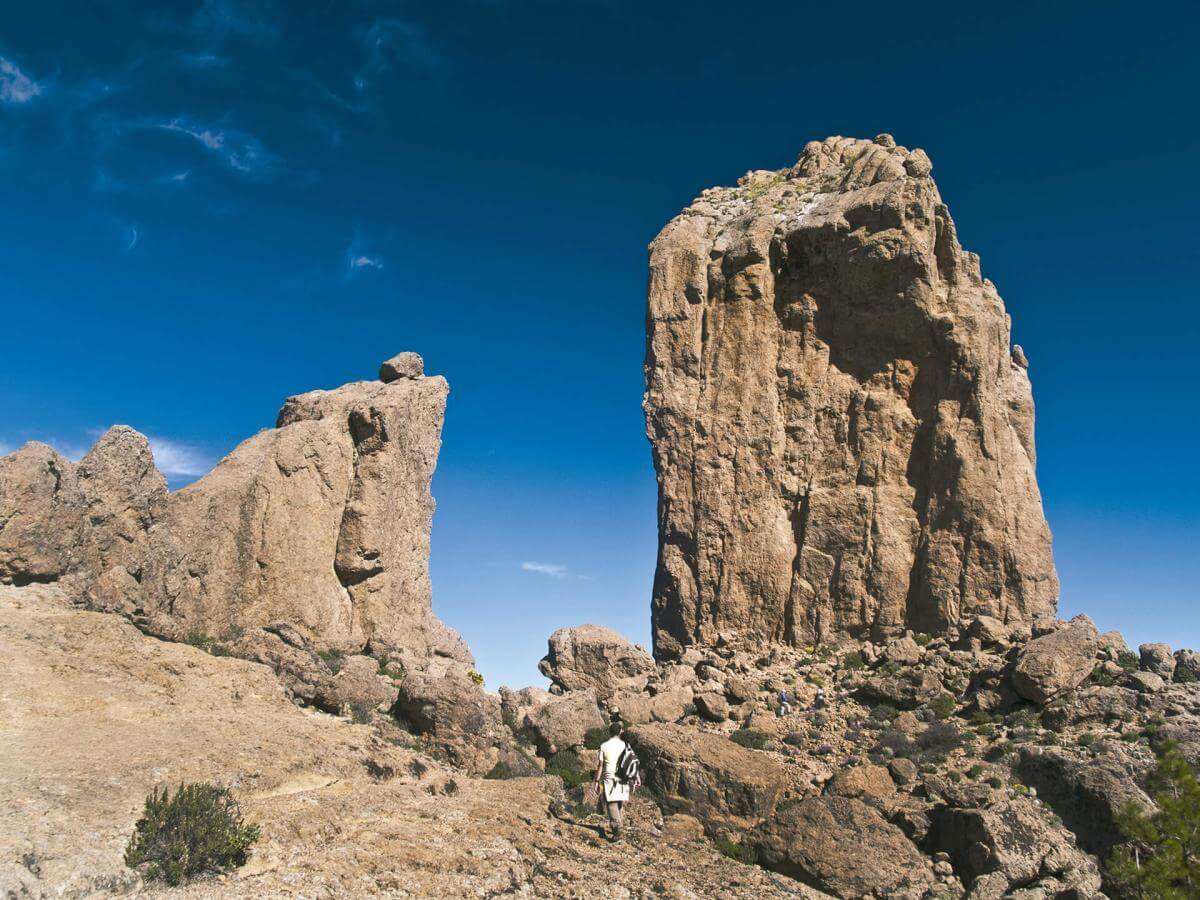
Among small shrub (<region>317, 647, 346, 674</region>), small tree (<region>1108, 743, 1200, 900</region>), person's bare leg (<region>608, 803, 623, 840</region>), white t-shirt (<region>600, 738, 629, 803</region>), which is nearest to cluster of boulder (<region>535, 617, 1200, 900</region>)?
small tree (<region>1108, 743, 1200, 900</region>)

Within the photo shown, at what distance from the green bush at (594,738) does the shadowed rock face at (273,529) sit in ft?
19.3

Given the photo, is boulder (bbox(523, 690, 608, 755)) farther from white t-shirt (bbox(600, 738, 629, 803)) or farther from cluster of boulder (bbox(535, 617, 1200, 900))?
white t-shirt (bbox(600, 738, 629, 803))

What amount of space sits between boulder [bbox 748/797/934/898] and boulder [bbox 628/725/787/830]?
73 cm

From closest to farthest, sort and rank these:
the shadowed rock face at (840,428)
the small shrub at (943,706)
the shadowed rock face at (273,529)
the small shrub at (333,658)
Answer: the shadowed rock face at (273,529) < the small shrub at (333,658) < the small shrub at (943,706) < the shadowed rock face at (840,428)

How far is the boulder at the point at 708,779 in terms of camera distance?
1548 centimetres

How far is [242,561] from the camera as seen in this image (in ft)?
67.5

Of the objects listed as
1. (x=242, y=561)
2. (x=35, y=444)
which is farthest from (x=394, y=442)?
(x=35, y=444)

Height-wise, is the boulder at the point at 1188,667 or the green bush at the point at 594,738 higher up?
the boulder at the point at 1188,667

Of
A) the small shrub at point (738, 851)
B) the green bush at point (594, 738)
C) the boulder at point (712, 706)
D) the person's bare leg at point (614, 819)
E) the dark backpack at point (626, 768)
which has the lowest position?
the small shrub at point (738, 851)

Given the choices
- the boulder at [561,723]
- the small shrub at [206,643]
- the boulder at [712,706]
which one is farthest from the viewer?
the boulder at [712,706]

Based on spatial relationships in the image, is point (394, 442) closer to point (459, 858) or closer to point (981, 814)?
point (459, 858)

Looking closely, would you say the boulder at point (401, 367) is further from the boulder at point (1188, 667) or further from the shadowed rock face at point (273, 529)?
the boulder at point (1188, 667)

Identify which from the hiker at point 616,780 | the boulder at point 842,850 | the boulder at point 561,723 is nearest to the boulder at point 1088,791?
the boulder at point 842,850

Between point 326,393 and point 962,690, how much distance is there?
810 inches
